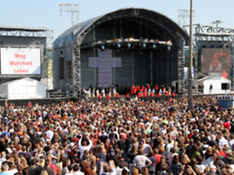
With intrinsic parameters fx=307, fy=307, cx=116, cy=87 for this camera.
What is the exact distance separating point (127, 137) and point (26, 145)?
294 centimetres

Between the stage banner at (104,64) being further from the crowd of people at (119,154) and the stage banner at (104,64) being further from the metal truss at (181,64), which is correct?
the crowd of people at (119,154)

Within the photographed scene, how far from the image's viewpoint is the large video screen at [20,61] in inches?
1109

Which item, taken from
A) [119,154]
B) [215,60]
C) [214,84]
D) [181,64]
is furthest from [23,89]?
[119,154]

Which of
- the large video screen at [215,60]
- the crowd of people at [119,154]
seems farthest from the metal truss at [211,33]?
the crowd of people at [119,154]

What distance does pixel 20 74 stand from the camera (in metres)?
28.9

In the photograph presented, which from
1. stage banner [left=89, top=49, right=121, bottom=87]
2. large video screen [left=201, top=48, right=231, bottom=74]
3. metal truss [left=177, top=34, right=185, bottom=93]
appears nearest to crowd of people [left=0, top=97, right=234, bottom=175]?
metal truss [left=177, top=34, right=185, bottom=93]

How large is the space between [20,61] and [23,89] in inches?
104

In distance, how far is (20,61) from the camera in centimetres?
2870

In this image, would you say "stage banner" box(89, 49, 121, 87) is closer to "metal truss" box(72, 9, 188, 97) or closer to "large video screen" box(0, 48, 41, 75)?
"metal truss" box(72, 9, 188, 97)

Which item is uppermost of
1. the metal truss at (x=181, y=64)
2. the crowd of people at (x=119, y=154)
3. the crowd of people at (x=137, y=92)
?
the metal truss at (x=181, y=64)

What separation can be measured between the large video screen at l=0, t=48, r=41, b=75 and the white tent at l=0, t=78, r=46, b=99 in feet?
3.25

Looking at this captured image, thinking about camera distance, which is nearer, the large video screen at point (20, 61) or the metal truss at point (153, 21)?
the large video screen at point (20, 61)

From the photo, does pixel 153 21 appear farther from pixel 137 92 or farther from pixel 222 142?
pixel 222 142

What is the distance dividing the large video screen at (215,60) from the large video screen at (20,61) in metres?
18.7
